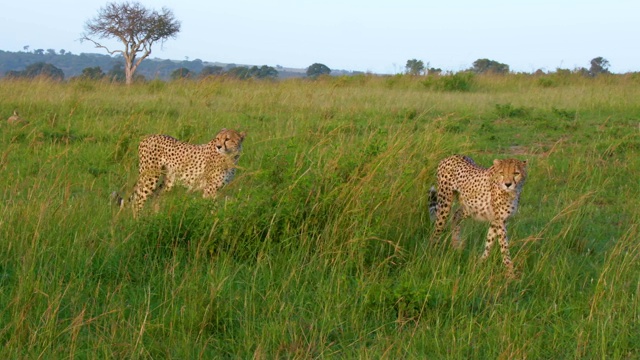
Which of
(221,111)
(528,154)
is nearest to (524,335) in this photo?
(528,154)

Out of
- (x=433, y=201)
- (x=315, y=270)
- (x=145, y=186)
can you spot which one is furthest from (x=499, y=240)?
(x=145, y=186)

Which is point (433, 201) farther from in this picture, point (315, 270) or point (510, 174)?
point (315, 270)

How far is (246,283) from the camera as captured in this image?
3.64 m

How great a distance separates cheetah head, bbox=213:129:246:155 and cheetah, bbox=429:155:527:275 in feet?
4.73

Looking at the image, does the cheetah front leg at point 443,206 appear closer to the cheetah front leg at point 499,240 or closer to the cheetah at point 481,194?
the cheetah at point 481,194

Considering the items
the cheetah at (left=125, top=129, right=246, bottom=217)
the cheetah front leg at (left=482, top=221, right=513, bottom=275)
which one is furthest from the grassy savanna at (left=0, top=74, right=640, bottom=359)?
the cheetah at (left=125, top=129, right=246, bottom=217)

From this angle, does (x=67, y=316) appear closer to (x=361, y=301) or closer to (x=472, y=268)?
(x=361, y=301)

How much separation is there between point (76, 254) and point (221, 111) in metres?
5.32

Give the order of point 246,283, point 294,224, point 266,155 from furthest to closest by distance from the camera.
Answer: point 266,155 < point 294,224 < point 246,283

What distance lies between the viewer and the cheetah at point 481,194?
436cm

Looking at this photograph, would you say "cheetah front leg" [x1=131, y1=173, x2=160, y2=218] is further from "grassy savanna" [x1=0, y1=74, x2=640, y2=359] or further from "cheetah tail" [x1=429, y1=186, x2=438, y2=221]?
"cheetah tail" [x1=429, y1=186, x2=438, y2=221]

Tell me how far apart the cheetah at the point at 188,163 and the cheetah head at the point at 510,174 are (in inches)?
72.1

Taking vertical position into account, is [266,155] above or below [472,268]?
above

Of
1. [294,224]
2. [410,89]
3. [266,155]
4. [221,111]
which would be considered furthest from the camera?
[410,89]
